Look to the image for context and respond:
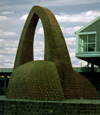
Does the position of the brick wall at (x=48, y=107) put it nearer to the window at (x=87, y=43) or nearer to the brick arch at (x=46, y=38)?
the brick arch at (x=46, y=38)

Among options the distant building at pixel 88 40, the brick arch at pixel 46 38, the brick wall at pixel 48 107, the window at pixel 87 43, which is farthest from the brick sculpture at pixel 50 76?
the window at pixel 87 43

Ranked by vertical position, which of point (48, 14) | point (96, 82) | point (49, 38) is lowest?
point (96, 82)

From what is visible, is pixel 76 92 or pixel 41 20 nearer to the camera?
pixel 76 92

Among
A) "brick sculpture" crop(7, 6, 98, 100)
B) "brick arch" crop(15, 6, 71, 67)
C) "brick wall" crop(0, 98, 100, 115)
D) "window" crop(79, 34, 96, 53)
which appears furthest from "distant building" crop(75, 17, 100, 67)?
"brick wall" crop(0, 98, 100, 115)

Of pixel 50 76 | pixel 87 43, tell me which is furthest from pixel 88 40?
pixel 50 76

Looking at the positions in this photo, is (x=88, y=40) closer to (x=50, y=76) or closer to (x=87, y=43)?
(x=87, y=43)

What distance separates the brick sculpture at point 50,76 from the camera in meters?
21.4

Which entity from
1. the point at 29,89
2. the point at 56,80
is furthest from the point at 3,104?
the point at 56,80

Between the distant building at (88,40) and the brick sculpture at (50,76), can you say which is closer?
the brick sculpture at (50,76)

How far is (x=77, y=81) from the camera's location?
22.8m

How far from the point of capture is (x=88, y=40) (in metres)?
39.3

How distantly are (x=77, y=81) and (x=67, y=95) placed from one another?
1.27 m

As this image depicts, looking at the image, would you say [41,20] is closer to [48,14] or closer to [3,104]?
[48,14]

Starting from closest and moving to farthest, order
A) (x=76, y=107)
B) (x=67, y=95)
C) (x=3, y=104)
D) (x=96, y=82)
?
1. (x=76, y=107)
2. (x=3, y=104)
3. (x=67, y=95)
4. (x=96, y=82)
